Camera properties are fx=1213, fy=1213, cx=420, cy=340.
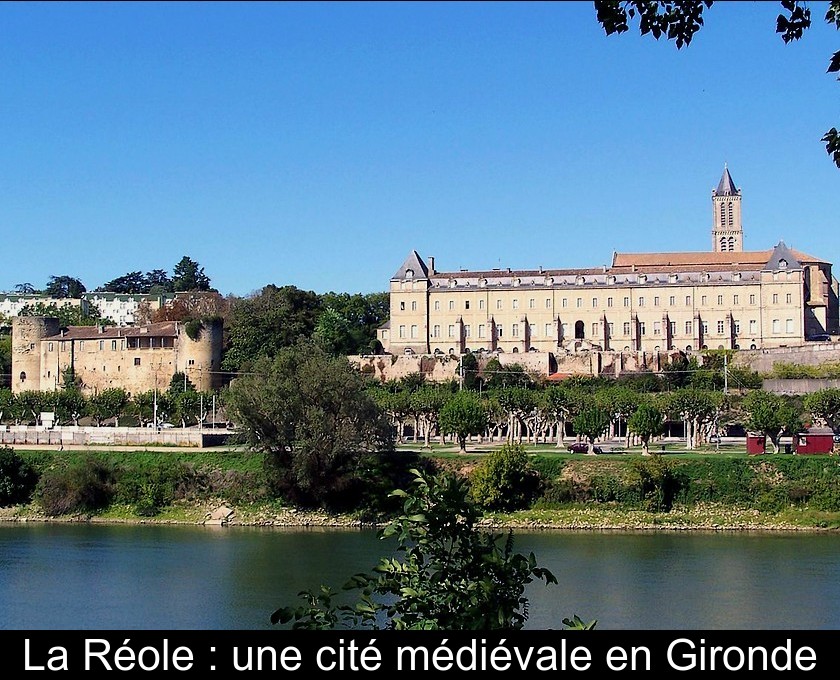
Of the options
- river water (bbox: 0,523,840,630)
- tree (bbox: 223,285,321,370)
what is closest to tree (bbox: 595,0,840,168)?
river water (bbox: 0,523,840,630)

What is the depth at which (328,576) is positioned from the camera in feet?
77.4

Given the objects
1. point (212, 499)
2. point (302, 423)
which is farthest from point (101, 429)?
point (302, 423)

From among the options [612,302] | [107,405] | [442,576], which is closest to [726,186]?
[612,302]

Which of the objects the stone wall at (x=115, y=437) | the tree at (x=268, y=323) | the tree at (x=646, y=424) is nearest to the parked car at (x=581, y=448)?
the tree at (x=646, y=424)

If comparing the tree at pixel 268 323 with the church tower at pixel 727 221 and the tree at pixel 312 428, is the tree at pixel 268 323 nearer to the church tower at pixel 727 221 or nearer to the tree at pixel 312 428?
the tree at pixel 312 428

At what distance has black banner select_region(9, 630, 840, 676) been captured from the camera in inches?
264

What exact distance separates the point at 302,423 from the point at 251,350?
22.5m

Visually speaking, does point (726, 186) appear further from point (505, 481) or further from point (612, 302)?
point (505, 481)

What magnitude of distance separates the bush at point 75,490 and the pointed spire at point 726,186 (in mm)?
57523

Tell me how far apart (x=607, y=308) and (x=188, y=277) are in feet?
142

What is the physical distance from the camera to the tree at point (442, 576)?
734 centimetres

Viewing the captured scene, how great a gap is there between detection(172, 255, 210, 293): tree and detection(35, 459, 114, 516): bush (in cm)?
5649

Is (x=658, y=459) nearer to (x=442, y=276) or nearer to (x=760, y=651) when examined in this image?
(x=760, y=651)

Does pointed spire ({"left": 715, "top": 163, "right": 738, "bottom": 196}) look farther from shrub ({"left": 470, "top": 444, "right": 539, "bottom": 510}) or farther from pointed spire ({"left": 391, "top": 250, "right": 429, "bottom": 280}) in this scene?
shrub ({"left": 470, "top": 444, "right": 539, "bottom": 510})
